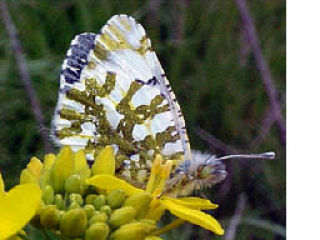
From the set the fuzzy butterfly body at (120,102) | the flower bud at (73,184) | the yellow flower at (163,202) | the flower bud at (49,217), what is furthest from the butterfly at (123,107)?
the flower bud at (49,217)

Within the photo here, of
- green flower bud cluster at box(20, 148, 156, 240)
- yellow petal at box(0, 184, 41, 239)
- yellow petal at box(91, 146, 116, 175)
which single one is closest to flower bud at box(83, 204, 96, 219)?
green flower bud cluster at box(20, 148, 156, 240)

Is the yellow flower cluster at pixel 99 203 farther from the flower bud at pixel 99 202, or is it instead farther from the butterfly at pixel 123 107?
the butterfly at pixel 123 107

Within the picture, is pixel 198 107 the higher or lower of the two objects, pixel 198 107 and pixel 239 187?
the higher

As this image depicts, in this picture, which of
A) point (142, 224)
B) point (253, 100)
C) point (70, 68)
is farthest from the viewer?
point (253, 100)

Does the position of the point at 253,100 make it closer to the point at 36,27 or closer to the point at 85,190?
the point at 36,27

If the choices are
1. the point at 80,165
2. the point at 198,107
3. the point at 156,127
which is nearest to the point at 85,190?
the point at 80,165

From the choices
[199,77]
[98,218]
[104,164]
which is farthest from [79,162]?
[199,77]

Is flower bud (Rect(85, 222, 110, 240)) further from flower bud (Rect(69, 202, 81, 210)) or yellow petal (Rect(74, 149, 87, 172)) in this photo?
yellow petal (Rect(74, 149, 87, 172))
